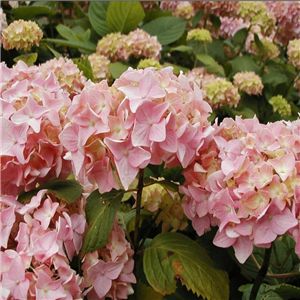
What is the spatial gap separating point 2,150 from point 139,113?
0.22 meters

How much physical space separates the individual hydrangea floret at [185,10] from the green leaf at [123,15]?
28 centimetres

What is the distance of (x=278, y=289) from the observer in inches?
30.0

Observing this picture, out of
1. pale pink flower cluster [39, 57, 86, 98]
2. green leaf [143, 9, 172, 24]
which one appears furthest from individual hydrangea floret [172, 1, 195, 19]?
pale pink flower cluster [39, 57, 86, 98]

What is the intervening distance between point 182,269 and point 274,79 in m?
1.24

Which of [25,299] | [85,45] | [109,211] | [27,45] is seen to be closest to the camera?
[25,299]

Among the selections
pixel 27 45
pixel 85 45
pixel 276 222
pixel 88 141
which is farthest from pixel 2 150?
A: pixel 85 45

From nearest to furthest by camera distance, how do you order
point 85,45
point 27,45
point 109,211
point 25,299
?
1. point 25,299
2. point 109,211
3. point 27,45
4. point 85,45

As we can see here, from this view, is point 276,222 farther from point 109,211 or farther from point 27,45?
point 27,45

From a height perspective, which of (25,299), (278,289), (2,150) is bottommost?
(278,289)

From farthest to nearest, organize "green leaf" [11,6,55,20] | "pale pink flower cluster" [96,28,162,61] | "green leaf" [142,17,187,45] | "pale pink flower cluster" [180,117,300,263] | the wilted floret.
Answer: "green leaf" [142,17,187,45] → "green leaf" [11,6,55,20] → "pale pink flower cluster" [96,28,162,61] → the wilted floret → "pale pink flower cluster" [180,117,300,263]

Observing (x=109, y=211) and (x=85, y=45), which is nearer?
(x=109, y=211)

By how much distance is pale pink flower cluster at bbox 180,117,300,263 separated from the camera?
0.58m

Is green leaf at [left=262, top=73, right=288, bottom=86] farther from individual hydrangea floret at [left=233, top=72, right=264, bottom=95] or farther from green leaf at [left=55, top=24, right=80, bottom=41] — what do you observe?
green leaf at [left=55, top=24, right=80, bottom=41]

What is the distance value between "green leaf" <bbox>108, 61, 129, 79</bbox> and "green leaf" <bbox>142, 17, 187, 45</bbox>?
14.7 inches
